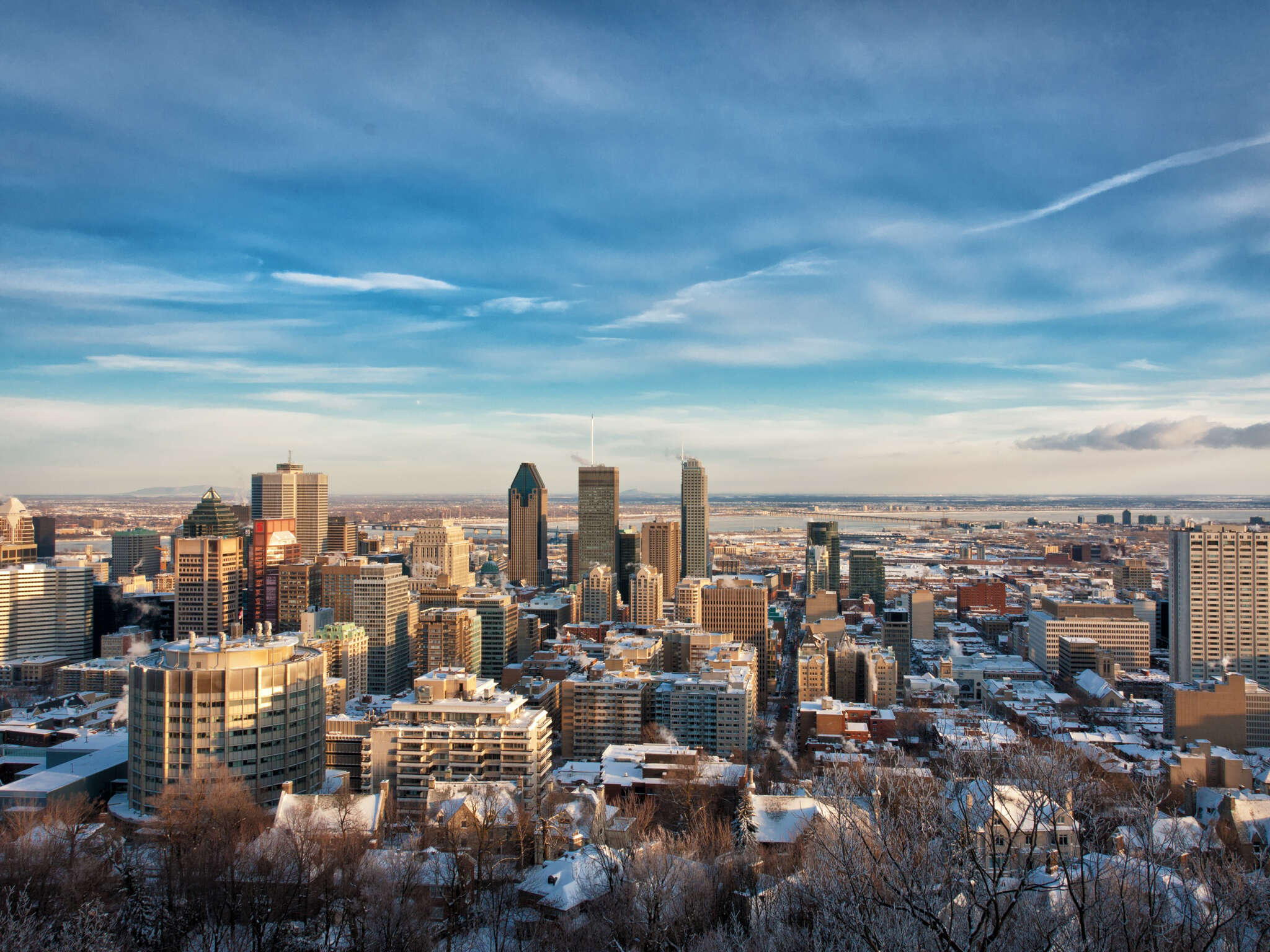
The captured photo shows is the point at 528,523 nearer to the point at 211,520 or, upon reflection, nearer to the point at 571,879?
the point at 211,520

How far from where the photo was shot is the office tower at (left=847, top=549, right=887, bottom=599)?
1986 inches

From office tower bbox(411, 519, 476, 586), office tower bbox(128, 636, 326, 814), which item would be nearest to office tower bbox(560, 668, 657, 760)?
office tower bbox(128, 636, 326, 814)

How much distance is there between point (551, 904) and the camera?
9.61m

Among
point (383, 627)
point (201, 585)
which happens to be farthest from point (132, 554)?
point (383, 627)

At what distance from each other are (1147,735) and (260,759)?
2027cm

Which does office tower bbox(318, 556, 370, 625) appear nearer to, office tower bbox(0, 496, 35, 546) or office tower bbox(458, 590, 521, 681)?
office tower bbox(458, 590, 521, 681)

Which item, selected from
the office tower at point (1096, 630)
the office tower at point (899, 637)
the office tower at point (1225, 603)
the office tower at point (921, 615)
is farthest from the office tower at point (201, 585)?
the office tower at point (1225, 603)

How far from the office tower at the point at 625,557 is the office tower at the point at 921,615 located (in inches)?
687

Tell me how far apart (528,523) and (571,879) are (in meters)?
50.3

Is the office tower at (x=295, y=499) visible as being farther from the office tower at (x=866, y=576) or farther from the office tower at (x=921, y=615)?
the office tower at (x=921, y=615)

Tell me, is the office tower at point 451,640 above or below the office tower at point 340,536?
below

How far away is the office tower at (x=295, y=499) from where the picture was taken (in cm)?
6200

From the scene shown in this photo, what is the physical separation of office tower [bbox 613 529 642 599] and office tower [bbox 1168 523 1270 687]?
28519 millimetres

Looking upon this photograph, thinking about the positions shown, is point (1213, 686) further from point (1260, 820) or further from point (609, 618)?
point (609, 618)
